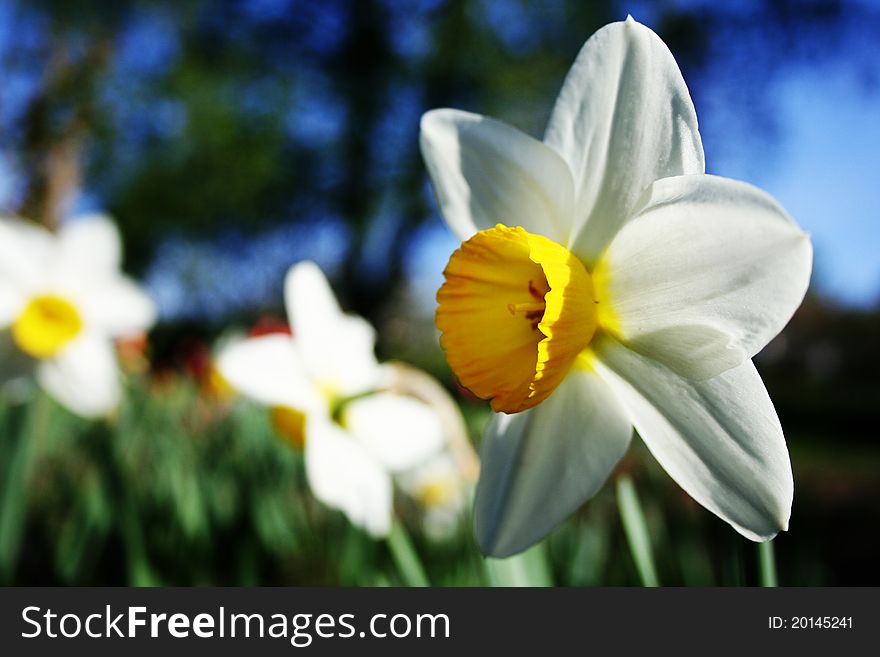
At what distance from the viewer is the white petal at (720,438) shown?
34cm

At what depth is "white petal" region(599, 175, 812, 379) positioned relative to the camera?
0.34 m

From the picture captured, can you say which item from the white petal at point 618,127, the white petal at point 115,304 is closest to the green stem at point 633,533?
the white petal at point 618,127

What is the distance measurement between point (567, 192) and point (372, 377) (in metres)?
0.41

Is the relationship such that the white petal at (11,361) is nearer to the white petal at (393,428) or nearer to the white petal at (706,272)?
the white petal at (393,428)

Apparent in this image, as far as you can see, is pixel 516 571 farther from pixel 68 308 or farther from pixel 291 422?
pixel 68 308

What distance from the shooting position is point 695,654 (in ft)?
1.79

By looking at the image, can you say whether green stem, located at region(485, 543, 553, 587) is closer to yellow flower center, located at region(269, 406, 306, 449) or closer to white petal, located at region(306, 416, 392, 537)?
white petal, located at region(306, 416, 392, 537)

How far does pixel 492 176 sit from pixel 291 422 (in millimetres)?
416

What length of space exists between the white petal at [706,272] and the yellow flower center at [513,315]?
0.03 metres

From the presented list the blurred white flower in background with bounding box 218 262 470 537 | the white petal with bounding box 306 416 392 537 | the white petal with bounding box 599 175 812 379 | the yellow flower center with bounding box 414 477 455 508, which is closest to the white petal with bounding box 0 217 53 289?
the blurred white flower in background with bounding box 218 262 470 537

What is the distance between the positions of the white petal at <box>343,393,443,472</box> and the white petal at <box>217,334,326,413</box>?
37 mm

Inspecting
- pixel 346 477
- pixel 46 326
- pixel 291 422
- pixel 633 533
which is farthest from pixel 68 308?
pixel 633 533

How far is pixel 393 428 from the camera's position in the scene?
29.1 inches

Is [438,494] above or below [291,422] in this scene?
above
